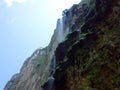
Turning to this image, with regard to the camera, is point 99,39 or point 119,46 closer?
point 119,46

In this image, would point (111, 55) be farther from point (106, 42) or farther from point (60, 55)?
point (60, 55)

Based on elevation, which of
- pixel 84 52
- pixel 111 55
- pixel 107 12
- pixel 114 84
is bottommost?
pixel 114 84

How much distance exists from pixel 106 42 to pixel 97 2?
339cm

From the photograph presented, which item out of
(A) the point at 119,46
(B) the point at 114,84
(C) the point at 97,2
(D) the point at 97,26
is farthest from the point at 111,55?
(C) the point at 97,2

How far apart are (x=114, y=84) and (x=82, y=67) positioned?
2.86 m

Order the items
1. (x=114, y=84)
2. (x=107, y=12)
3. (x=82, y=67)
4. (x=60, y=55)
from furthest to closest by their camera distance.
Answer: (x=60, y=55), (x=107, y=12), (x=82, y=67), (x=114, y=84)

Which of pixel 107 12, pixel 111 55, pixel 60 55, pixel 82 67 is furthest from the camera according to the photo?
pixel 60 55

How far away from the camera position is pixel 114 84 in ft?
48.3

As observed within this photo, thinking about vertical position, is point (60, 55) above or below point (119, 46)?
above

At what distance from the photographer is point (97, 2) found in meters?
19.0

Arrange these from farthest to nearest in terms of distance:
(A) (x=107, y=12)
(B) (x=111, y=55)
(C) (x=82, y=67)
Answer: (A) (x=107, y=12) < (C) (x=82, y=67) < (B) (x=111, y=55)

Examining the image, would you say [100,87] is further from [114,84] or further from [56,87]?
[56,87]

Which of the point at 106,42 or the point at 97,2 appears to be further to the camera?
the point at 97,2

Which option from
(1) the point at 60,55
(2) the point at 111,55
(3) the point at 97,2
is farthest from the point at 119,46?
(1) the point at 60,55
